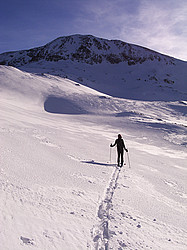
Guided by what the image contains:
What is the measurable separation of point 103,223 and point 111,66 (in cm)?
9208

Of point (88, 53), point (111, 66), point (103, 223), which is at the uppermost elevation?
point (88, 53)

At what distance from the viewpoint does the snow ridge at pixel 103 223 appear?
2938 millimetres

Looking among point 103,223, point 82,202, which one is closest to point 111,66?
point 82,202

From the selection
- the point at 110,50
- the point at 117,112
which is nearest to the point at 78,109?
the point at 117,112

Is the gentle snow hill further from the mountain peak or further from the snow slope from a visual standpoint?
the snow slope

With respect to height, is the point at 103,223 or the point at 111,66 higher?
the point at 111,66

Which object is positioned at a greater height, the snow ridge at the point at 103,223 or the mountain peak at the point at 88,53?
the mountain peak at the point at 88,53

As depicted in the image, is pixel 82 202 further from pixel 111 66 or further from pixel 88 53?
pixel 88 53

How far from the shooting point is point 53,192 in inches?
163

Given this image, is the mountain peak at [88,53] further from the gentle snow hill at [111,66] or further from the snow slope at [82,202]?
the snow slope at [82,202]

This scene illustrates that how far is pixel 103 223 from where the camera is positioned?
11.2ft

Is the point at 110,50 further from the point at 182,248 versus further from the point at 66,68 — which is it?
the point at 182,248

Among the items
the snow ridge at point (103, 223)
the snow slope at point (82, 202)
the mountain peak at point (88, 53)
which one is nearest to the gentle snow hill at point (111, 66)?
the mountain peak at point (88, 53)

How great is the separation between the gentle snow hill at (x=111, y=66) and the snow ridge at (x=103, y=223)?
157 feet
